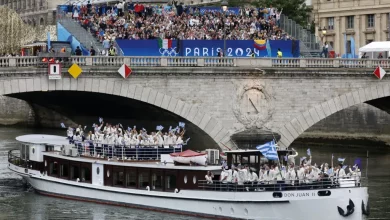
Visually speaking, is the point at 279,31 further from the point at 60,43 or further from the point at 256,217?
the point at 256,217

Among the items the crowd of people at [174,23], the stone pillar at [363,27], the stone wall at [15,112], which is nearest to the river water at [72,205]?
the crowd of people at [174,23]

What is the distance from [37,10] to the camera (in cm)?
16438

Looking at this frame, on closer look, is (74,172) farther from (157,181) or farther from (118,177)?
A: (157,181)

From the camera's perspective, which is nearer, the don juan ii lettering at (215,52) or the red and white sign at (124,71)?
the red and white sign at (124,71)

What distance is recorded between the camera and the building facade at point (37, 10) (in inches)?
6225

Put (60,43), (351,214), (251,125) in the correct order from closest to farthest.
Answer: (351,214)
(251,125)
(60,43)

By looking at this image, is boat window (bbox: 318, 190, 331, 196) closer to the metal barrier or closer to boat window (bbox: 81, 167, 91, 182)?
boat window (bbox: 81, 167, 91, 182)

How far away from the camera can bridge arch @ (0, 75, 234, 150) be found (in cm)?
6519

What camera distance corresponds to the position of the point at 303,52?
253ft

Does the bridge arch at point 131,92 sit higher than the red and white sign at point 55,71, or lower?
lower

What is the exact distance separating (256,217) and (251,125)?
13.6m

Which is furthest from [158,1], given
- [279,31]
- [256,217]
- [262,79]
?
[256,217]

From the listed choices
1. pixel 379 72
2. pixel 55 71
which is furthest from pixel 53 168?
pixel 379 72

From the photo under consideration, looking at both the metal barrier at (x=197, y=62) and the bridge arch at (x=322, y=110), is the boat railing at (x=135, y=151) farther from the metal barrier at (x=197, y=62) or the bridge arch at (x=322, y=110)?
the bridge arch at (x=322, y=110)
